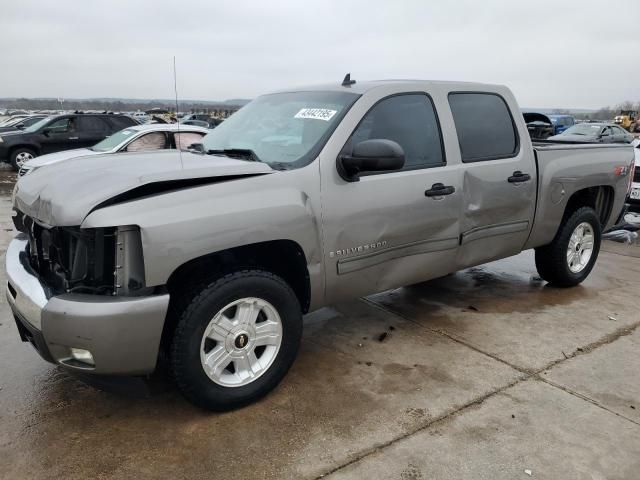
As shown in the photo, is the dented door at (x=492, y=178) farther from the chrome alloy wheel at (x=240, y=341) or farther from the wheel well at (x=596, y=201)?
the chrome alloy wheel at (x=240, y=341)

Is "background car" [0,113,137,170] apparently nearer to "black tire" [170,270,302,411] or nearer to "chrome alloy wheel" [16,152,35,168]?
"chrome alloy wheel" [16,152,35,168]

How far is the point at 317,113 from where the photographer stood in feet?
11.5

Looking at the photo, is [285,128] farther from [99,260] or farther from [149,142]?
[149,142]

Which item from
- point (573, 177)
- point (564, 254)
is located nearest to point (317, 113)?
point (573, 177)

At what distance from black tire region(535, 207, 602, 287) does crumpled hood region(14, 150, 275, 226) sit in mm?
3231

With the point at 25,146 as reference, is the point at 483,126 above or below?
above

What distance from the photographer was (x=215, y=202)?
2717mm

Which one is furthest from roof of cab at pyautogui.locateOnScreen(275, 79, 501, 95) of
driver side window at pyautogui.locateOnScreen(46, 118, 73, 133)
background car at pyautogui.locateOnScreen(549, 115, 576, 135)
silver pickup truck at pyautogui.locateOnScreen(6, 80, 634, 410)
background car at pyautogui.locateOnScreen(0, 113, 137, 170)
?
background car at pyautogui.locateOnScreen(549, 115, 576, 135)

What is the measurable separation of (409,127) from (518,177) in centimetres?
119

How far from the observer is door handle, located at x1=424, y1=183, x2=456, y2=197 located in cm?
363

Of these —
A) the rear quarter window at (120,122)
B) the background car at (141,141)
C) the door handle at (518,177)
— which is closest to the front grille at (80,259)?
the door handle at (518,177)

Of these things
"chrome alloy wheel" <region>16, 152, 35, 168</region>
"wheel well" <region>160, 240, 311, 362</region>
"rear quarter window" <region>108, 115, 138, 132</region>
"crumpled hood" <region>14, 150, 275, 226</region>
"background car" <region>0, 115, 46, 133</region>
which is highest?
"crumpled hood" <region>14, 150, 275, 226</region>

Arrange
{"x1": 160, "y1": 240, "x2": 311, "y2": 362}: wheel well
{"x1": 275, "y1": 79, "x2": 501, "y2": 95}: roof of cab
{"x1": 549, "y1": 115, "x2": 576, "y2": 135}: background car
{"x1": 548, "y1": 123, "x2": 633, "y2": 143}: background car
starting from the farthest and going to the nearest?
{"x1": 549, "y1": 115, "x2": 576, "y2": 135}: background car, {"x1": 548, "y1": 123, "x2": 633, "y2": 143}: background car, {"x1": 275, "y1": 79, "x2": 501, "y2": 95}: roof of cab, {"x1": 160, "y1": 240, "x2": 311, "y2": 362}: wheel well

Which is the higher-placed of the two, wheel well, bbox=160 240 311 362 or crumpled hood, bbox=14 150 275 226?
crumpled hood, bbox=14 150 275 226
